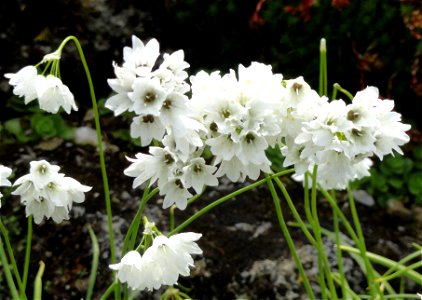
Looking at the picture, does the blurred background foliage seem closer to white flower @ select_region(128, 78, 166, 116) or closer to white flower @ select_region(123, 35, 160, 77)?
white flower @ select_region(123, 35, 160, 77)

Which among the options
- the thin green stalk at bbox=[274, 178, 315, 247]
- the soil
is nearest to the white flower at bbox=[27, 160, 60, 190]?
the thin green stalk at bbox=[274, 178, 315, 247]

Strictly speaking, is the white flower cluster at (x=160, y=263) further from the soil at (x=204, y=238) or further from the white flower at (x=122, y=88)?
the soil at (x=204, y=238)

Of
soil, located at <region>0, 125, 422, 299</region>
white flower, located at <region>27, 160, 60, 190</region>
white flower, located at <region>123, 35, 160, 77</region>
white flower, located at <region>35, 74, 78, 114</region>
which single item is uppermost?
white flower, located at <region>123, 35, 160, 77</region>

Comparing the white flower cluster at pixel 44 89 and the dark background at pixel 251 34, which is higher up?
the dark background at pixel 251 34

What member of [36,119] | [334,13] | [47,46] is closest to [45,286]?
[36,119]

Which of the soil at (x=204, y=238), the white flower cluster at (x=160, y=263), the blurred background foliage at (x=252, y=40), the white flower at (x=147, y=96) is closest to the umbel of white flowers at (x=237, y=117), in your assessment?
the white flower at (x=147, y=96)

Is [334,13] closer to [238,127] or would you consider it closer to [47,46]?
[47,46]

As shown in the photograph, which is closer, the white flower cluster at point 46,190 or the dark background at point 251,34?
the white flower cluster at point 46,190
